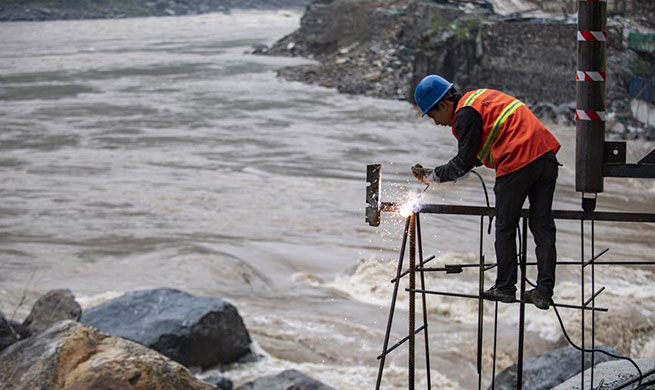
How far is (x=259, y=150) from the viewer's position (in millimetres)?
24609

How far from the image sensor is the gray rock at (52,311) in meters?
9.38

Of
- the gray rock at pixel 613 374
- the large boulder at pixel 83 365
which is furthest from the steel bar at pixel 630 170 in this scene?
the large boulder at pixel 83 365

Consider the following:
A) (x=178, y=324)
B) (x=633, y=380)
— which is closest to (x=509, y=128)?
(x=633, y=380)

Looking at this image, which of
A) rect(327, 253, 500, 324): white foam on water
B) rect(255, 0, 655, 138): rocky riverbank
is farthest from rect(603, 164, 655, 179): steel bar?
rect(255, 0, 655, 138): rocky riverbank

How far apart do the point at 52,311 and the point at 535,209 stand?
6460mm

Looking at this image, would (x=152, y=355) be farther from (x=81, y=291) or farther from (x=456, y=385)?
(x=81, y=291)

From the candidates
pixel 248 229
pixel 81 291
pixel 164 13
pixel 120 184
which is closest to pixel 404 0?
pixel 120 184

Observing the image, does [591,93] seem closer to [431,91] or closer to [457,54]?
[431,91]

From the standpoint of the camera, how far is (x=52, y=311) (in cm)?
949

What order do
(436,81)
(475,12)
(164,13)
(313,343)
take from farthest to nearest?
(164,13), (475,12), (313,343), (436,81)

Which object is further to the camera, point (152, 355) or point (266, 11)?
point (266, 11)

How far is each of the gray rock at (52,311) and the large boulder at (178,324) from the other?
7.2 inches

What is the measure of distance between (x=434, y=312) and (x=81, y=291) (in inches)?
196

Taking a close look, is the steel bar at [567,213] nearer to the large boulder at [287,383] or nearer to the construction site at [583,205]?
the construction site at [583,205]
